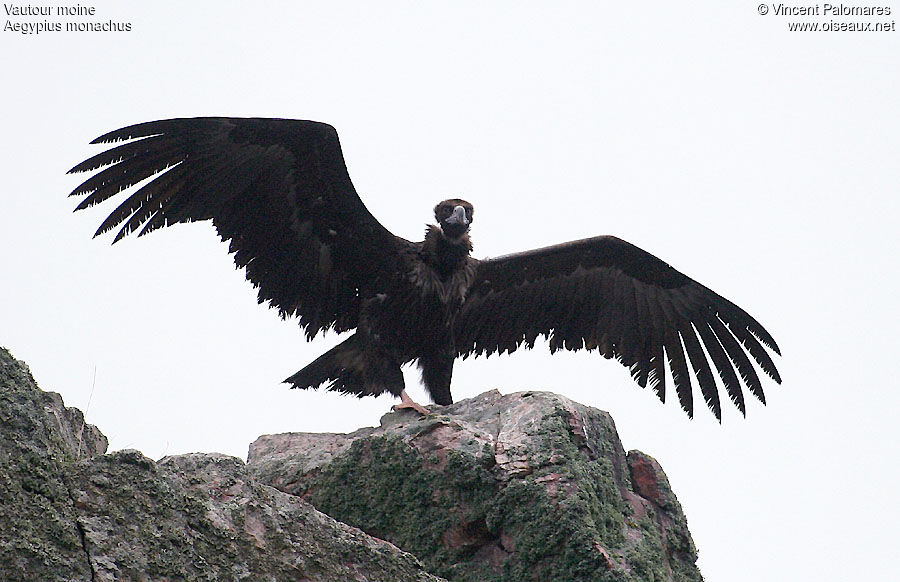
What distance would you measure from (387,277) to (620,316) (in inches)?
75.3

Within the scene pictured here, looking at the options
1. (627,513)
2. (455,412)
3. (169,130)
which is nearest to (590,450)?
(627,513)

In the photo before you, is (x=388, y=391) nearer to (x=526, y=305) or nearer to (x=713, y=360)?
(x=526, y=305)

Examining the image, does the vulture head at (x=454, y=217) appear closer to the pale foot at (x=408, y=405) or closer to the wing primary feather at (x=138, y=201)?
the pale foot at (x=408, y=405)

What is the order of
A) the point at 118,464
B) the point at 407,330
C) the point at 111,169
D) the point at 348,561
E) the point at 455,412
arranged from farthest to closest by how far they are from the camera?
the point at 407,330 < the point at 111,169 < the point at 455,412 < the point at 348,561 < the point at 118,464

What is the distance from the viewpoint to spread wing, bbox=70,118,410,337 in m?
6.20

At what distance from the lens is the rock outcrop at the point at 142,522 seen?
2.66 metres

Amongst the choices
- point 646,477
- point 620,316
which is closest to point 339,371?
point 620,316

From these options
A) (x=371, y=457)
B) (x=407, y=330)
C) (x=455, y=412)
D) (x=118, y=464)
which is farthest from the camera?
(x=407, y=330)

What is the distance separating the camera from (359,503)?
483 cm

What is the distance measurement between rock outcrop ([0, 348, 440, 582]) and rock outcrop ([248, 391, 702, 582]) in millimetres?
1162

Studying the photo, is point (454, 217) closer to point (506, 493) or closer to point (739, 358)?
point (739, 358)

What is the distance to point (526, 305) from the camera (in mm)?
7598

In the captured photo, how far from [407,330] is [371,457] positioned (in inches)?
72.2

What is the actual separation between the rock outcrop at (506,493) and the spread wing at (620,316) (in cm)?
219
